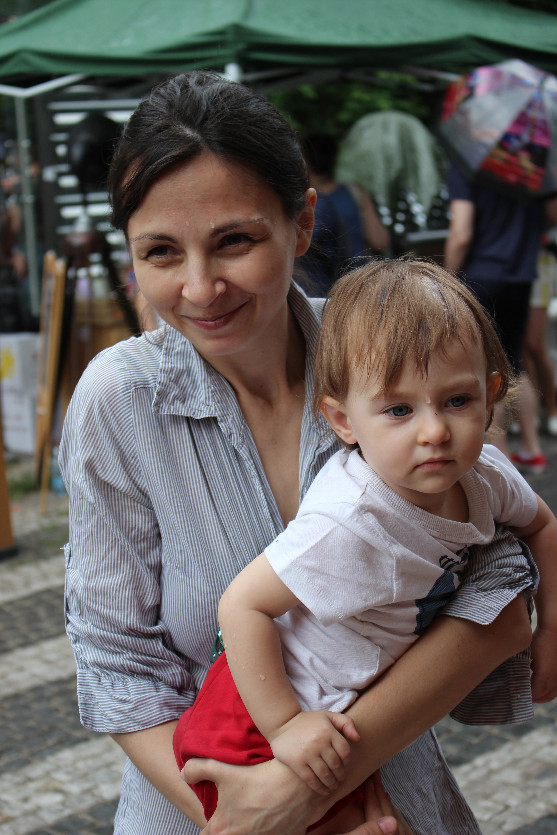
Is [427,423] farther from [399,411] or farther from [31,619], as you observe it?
[31,619]

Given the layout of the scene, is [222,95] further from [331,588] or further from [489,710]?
[489,710]

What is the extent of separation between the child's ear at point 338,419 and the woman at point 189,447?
12 cm

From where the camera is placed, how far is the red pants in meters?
1.39

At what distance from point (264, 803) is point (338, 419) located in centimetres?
58

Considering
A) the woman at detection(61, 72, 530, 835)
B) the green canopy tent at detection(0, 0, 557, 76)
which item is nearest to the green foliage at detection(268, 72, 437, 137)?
the green canopy tent at detection(0, 0, 557, 76)

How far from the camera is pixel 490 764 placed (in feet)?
10.9

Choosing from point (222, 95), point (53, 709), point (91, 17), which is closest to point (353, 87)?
point (91, 17)

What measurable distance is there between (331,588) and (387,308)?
416 millimetres

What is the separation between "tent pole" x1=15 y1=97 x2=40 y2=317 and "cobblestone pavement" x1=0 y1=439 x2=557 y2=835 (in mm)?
5985

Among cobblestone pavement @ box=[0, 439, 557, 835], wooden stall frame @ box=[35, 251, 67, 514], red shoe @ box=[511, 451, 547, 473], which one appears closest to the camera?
cobblestone pavement @ box=[0, 439, 557, 835]

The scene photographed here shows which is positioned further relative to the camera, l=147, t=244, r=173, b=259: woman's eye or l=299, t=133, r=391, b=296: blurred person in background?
Answer: l=299, t=133, r=391, b=296: blurred person in background

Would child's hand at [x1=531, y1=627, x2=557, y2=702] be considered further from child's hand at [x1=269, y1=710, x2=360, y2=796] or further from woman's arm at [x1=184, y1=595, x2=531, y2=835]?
child's hand at [x1=269, y1=710, x2=360, y2=796]

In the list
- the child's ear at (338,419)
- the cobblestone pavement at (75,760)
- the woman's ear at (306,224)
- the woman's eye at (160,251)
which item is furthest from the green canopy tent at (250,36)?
the child's ear at (338,419)

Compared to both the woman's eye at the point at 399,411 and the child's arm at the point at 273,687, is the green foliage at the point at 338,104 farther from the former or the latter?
the child's arm at the point at 273,687
